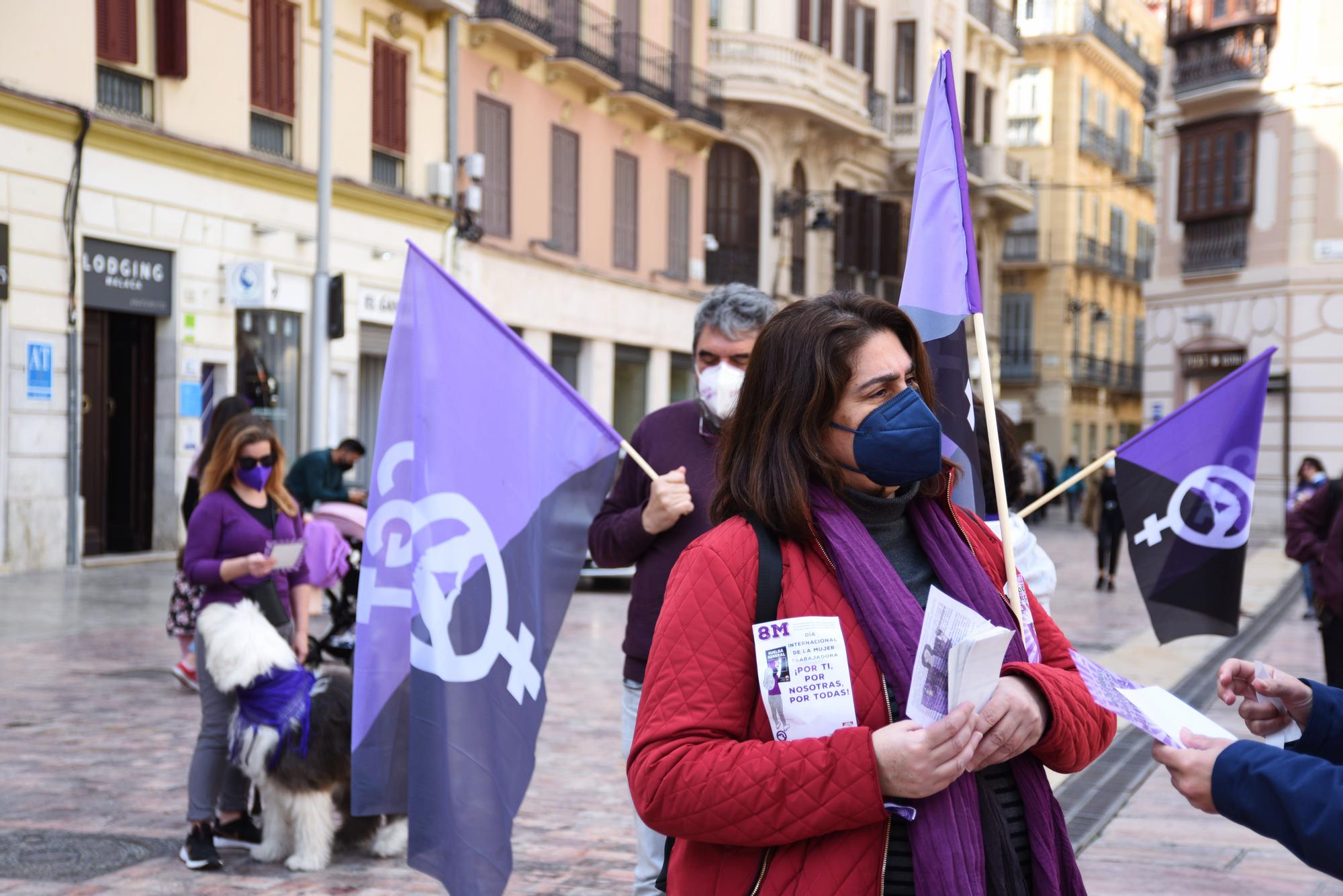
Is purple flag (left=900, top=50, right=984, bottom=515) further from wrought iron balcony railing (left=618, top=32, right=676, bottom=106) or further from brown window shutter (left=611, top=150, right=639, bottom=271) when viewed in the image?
brown window shutter (left=611, top=150, right=639, bottom=271)

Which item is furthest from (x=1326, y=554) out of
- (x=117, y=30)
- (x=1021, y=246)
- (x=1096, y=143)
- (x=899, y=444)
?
(x=1096, y=143)

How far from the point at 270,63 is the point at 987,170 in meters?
27.3

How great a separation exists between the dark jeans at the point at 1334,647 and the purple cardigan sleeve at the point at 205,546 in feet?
18.2

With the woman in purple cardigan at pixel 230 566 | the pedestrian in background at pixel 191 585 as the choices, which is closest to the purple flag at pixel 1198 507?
the woman in purple cardigan at pixel 230 566

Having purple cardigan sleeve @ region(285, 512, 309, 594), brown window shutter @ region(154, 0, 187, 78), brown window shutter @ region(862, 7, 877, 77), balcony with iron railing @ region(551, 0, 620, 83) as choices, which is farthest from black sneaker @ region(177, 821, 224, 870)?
brown window shutter @ region(862, 7, 877, 77)

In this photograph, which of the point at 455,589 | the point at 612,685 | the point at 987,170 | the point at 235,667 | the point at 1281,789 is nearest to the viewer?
the point at 1281,789

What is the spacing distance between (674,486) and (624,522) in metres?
0.30

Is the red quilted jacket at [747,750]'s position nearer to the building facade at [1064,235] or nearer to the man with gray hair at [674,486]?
the man with gray hair at [674,486]

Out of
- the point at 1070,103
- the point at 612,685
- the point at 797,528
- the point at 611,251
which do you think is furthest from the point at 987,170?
the point at 797,528

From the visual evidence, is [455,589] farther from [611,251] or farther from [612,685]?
[611,251]

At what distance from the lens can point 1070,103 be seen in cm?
5191

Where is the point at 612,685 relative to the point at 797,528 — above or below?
below

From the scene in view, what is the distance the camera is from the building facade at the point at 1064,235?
2039 inches

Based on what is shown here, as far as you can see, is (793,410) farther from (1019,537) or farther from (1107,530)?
(1107,530)
